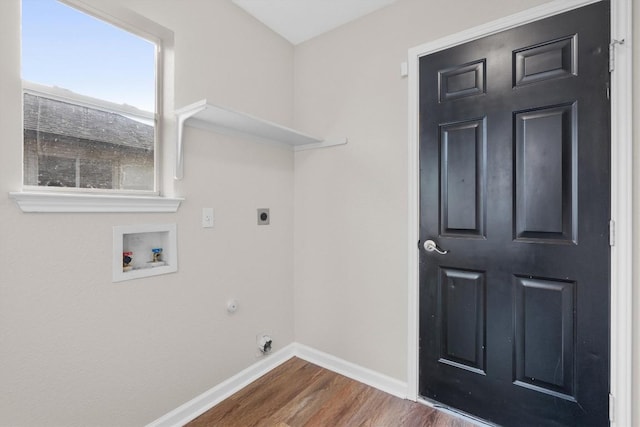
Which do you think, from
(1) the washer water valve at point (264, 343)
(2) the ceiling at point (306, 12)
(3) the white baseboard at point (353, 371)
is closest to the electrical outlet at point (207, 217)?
(1) the washer water valve at point (264, 343)

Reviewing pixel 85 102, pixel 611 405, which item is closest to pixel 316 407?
pixel 611 405

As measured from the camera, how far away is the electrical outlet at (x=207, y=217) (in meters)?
1.76

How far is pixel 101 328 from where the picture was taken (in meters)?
1.36

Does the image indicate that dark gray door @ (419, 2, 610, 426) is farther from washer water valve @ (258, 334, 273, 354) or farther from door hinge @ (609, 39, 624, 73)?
washer water valve @ (258, 334, 273, 354)

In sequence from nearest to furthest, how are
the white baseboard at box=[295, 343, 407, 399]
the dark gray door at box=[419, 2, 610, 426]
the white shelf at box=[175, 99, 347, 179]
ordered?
1. the dark gray door at box=[419, 2, 610, 426]
2. the white shelf at box=[175, 99, 347, 179]
3. the white baseboard at box=[295, 343, 407, 399]

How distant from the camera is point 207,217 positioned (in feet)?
5.85

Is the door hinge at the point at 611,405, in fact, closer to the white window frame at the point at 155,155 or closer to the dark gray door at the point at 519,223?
the dark gray door at the point at 519,223

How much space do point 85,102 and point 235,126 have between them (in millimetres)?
742

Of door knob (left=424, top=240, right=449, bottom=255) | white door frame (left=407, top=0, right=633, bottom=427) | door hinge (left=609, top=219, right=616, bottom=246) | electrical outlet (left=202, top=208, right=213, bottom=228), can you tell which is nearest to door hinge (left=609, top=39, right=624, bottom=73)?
white door frame (left=407, top=0, right=633, bottom=427)

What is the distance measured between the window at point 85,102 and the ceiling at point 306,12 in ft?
2.57

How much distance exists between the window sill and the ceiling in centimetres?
140

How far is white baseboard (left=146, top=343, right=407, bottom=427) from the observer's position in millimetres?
1639

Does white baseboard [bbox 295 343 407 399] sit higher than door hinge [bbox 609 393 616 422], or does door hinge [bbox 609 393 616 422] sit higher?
door hinge [bbox 609 393 616 422]

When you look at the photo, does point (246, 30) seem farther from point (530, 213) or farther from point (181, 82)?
Result: point (530, 213)
